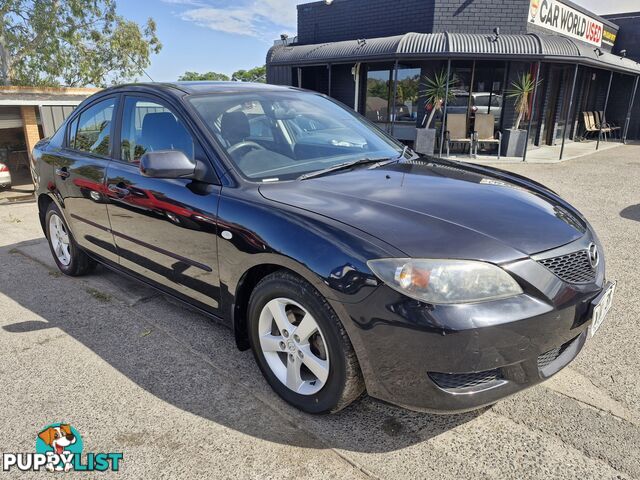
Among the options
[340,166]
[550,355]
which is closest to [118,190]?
[340,166]

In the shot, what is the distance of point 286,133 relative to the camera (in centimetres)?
329

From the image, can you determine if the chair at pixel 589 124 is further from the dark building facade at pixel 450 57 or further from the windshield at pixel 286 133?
the windshield at pixel 286 133

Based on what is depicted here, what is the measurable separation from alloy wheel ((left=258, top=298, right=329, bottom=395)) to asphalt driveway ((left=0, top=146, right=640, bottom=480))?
0.19 meters

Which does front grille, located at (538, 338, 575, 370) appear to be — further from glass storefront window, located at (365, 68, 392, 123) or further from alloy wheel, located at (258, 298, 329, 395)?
glass storefront window, located at (365, 68, 392, 123)

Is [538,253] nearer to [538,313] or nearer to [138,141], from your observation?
[538,313]

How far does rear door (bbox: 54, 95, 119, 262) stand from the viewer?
3.62 m

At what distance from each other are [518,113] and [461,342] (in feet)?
43.7

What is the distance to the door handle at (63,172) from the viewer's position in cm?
402

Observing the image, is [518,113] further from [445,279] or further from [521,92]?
[445,279]

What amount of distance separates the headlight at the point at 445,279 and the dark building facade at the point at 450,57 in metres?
10.9

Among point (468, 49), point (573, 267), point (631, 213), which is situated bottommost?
point (631, 213)

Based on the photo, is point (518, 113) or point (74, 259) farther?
point (518, 113)

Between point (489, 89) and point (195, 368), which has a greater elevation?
point (489, 89)

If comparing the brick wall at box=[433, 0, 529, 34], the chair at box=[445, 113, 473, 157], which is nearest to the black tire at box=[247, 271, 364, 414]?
the chair at box=[445, 113, 473, 157]
